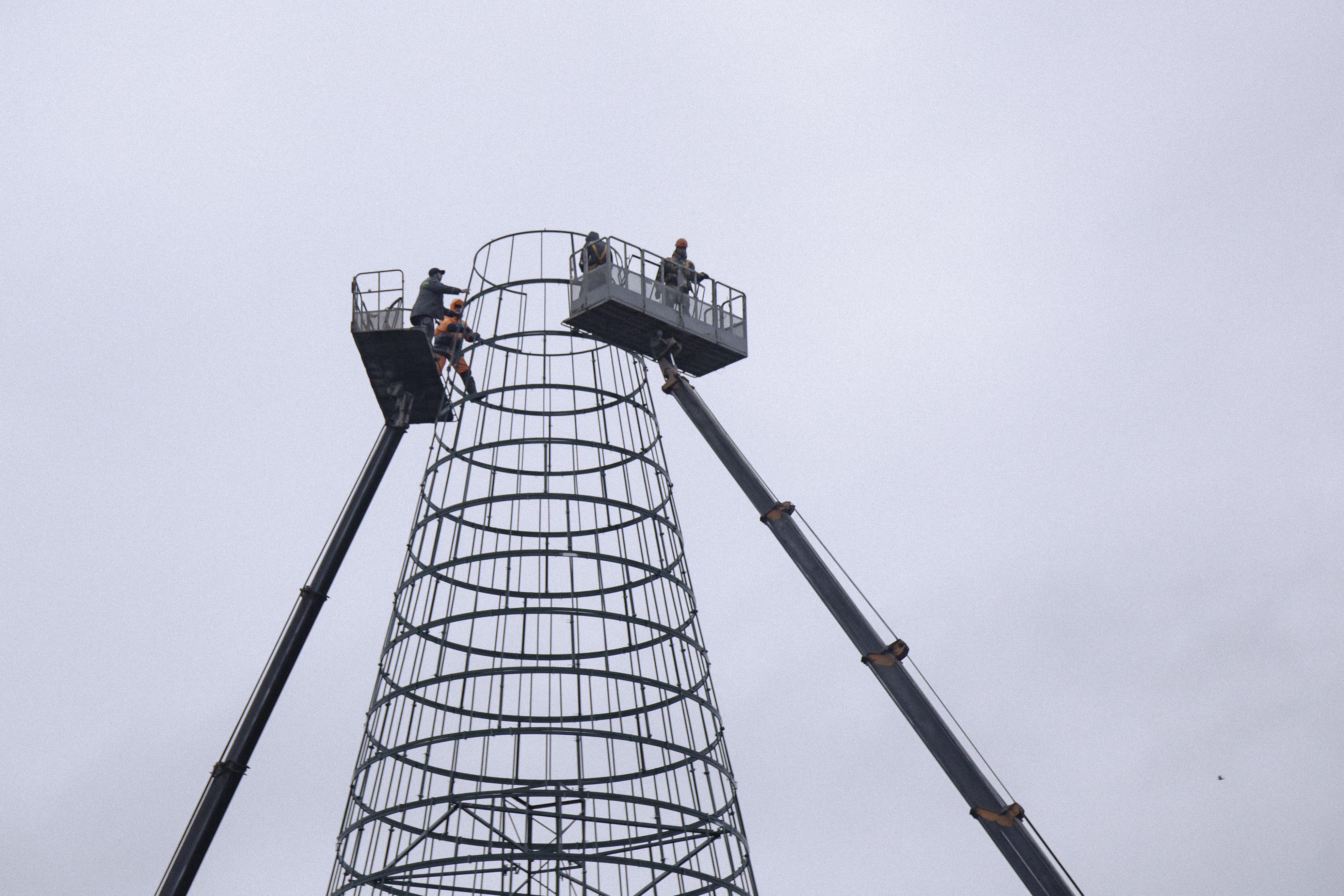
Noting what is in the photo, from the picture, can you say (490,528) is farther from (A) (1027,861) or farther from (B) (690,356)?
(A) (1027,861)

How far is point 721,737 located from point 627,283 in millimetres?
8692

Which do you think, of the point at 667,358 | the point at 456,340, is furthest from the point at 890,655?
the point at 456,340

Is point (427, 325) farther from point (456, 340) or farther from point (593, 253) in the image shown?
point (593, 253)

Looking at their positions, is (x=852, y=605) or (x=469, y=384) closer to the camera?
(x=852, y=605)

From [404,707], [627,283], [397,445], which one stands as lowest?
[404,707]

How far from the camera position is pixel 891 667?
23.6 meters

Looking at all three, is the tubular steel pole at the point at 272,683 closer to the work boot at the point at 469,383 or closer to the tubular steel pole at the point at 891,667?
the work boot at the point at 469,383

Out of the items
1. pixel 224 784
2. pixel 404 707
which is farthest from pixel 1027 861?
pixel 224 784

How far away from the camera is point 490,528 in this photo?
25891 mm

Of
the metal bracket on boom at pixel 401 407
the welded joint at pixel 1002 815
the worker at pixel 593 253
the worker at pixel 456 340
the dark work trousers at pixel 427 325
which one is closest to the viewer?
the welded joint at pixel 1002 815

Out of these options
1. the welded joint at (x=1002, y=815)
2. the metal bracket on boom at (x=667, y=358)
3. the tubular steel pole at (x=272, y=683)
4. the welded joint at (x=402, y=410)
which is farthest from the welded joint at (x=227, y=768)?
the welded joint at (x=1002, y=815)

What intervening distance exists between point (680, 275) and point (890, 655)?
8727 mm

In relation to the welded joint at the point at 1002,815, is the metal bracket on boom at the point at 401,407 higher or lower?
higher

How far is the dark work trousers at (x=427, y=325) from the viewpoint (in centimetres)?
2861
